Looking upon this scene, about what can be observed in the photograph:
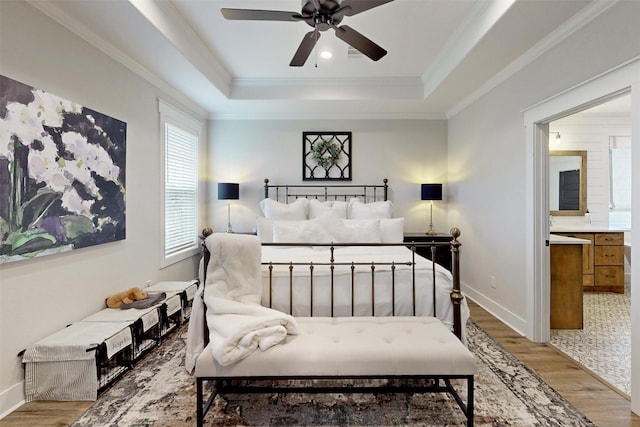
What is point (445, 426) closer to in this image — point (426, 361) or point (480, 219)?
point (426, 361)

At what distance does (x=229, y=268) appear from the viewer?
2.27 m

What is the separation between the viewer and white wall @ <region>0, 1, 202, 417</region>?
204 centimetres

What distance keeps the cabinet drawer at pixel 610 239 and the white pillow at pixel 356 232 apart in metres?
3.31

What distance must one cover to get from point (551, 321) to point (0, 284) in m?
4.49

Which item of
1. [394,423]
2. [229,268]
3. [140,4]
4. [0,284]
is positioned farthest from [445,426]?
[140,4]

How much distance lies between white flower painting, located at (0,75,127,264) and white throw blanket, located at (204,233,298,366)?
1100 millimetres

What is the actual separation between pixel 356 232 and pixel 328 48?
2.04 meters

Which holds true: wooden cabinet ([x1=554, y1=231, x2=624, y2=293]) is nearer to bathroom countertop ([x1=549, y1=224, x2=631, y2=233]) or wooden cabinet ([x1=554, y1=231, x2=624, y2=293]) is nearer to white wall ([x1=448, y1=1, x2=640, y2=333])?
bathroom countertop ([x1=549, y1=224, x2=631, y2=233])

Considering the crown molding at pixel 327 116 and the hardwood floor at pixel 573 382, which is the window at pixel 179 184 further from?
the hardwood floor at pixel 573 382

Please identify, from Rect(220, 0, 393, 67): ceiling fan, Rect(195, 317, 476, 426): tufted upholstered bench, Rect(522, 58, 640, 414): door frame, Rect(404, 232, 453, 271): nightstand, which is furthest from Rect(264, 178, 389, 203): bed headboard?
Rect(195, 317, 476, 426): tufted upholstered bench

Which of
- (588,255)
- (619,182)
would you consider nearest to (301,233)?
(588,255)

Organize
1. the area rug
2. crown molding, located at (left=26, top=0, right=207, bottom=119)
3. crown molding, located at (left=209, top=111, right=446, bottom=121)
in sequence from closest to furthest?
1. the area rug
2. crown molding, located at (left=26, top=0, right=207, bottom=119)
3. crown molding, located at (left=209, top=111, right=446, bottom=121)

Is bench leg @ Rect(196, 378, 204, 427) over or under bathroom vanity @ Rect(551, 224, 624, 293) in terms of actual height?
under

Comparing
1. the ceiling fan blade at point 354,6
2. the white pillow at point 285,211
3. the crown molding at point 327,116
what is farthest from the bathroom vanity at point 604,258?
the ceiling fan blade at point 354,6
